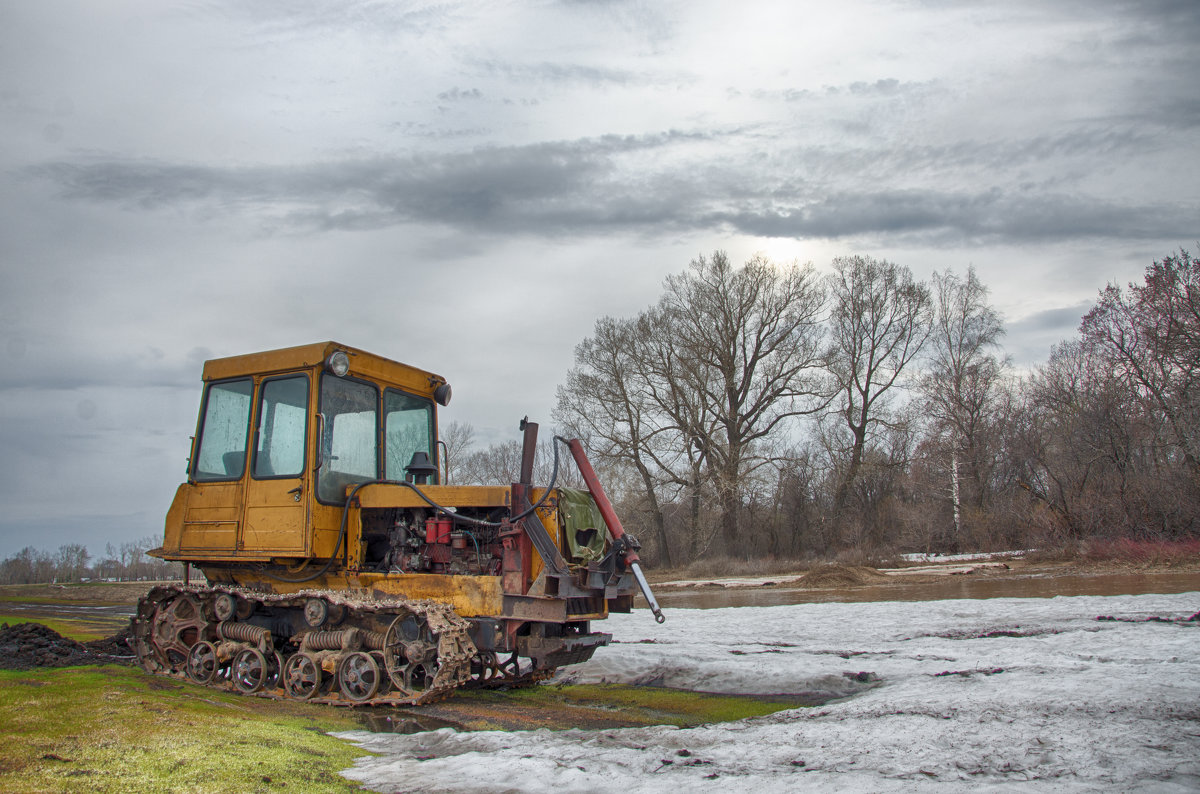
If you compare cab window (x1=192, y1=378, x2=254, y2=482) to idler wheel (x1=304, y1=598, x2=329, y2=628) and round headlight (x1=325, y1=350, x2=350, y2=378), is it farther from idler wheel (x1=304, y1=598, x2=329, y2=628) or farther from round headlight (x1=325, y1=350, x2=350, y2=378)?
idler wheel (x1=304, y1=598, x2=329, y2=628)

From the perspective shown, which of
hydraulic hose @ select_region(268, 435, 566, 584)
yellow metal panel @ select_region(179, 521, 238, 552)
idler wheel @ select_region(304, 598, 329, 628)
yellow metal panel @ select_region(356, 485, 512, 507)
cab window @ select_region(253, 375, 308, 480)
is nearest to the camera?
hydraulic hose @ select_region(268, 435, 566, 584)

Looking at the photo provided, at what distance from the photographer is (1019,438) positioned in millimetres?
35969

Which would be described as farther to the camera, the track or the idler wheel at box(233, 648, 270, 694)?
the idler wheel at box(233, 648, 270, 694)

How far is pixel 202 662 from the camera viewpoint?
27.6 ft

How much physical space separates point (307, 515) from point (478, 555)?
5.52 feet

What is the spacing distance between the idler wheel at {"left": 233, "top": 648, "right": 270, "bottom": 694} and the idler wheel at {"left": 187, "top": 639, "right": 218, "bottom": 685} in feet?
1.40

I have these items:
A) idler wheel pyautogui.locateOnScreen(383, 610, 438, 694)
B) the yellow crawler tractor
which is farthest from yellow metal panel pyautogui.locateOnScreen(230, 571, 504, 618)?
idler wheel pyautogui.locateOnScreen(383, 610, 438, 694)

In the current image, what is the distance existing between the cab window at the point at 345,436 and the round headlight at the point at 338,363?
8.4 inches

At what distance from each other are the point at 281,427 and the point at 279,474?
49 cm

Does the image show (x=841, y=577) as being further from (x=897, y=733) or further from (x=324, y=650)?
(x=897, y=733)

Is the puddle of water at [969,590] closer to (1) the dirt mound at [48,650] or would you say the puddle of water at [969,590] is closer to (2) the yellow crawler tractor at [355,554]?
(2) the yellow crawler tractor at [355,554]

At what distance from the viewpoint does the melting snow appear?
14.2 feet

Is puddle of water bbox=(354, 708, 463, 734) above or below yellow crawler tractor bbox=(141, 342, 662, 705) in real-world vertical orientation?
below

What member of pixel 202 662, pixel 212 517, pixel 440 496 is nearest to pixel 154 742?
pixel 440 496
